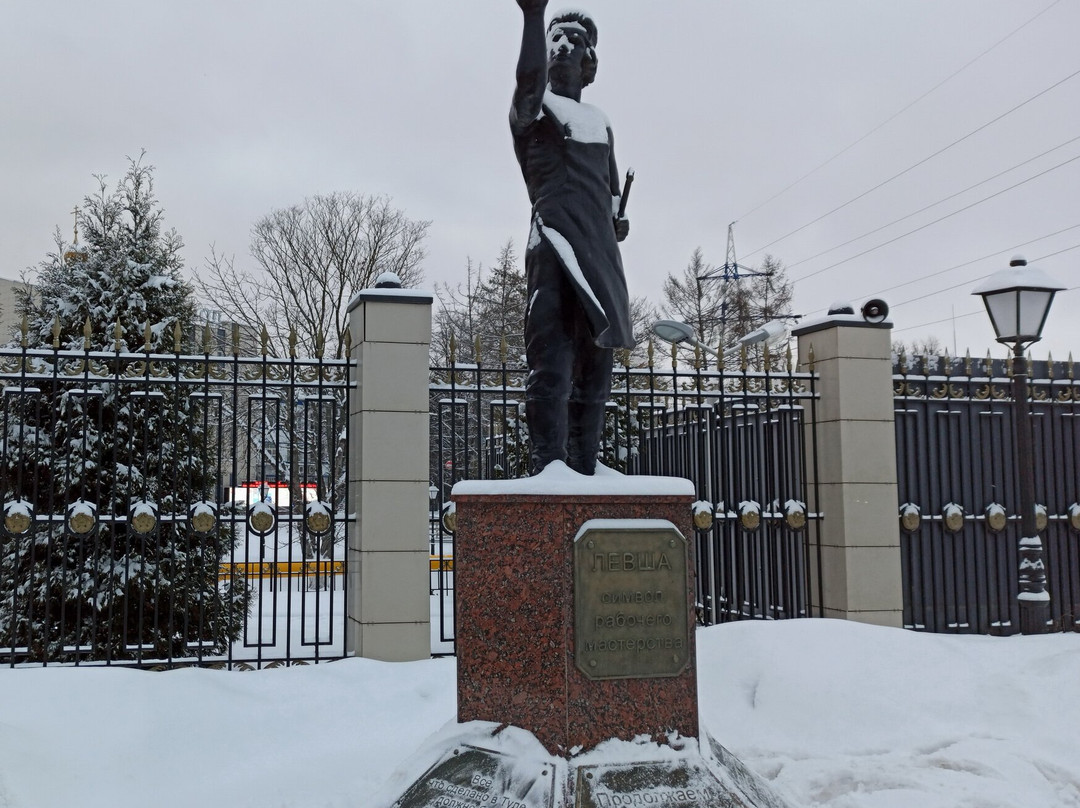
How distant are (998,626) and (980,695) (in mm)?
3477

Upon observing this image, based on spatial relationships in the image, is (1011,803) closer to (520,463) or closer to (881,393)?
(881,393)

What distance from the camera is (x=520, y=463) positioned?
841cm

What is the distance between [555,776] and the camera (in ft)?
10.7

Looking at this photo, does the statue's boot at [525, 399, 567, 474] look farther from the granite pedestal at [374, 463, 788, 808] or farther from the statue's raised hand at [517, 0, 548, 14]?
the statue's raised hand at [517, 0, 548, 14]

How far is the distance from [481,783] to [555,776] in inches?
11.5

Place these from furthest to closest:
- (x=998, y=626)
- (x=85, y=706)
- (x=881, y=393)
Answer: (x=998, y=626) < (x=881, y=393) < (x=85, y=706)

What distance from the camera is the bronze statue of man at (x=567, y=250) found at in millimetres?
3932

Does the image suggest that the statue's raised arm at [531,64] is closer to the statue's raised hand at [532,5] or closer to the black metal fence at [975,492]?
the statue's raised hand at [532,5]

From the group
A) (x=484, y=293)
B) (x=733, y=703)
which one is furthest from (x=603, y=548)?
(x=484, y=293)

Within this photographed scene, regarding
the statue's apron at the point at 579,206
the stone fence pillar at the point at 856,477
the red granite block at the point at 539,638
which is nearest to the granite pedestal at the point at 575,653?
the red granite block at the point at 539,638

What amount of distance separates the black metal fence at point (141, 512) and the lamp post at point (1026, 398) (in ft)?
18.4

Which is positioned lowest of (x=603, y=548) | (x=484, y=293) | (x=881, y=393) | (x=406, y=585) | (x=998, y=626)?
(x=998, y=626)

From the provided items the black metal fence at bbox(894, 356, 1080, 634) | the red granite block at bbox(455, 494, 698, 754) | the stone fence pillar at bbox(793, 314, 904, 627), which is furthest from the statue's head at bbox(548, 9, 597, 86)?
the black metal fence at bbox(894, 356, 1080, 634)

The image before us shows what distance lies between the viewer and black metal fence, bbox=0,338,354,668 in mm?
6340
